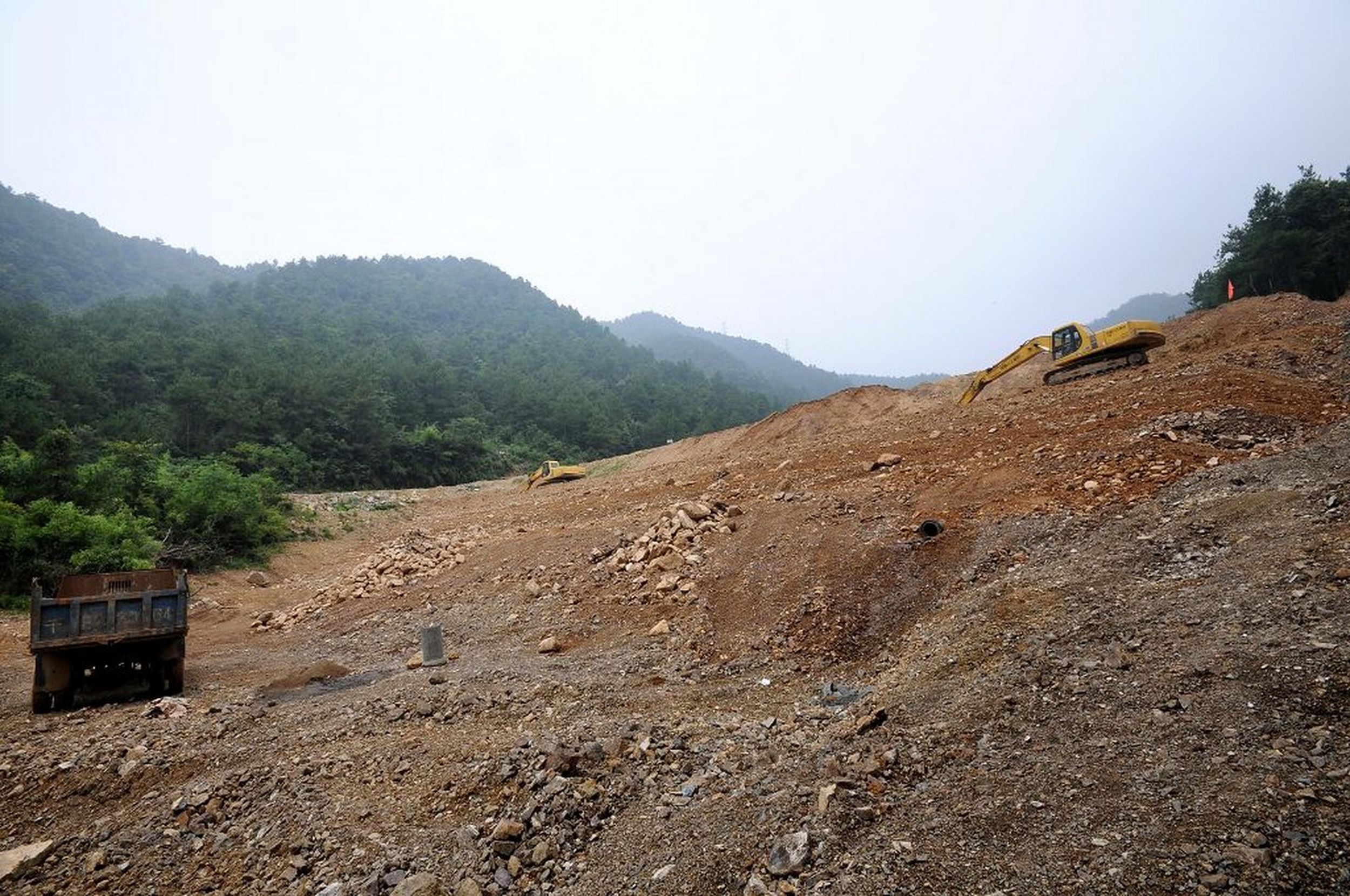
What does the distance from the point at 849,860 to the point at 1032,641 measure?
7.46ft

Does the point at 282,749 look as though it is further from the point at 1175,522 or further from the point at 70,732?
the point at 1175,522

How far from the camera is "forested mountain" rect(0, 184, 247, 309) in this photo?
201 feet

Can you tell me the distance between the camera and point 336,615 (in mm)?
Result: 9742

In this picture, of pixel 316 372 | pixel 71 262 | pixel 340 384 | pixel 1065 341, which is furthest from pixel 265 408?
pixel 71 262

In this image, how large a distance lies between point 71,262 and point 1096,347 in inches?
3880

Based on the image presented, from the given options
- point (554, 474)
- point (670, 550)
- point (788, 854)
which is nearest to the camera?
point (788, 854)

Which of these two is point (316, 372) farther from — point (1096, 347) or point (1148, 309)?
point (1148, 309)

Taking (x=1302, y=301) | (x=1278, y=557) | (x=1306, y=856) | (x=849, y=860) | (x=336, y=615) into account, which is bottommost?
(x=336, y=615)

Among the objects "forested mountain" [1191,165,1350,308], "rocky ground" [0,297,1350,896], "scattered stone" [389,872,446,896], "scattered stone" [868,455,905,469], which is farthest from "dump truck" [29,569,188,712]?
"forested mountain" [1191,165,1350,308]

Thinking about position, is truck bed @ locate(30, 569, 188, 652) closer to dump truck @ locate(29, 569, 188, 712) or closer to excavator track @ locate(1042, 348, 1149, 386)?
dump truck @ locate(29, 569, 188, 712)

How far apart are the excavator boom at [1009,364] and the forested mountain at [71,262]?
64.3m

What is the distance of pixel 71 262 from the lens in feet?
234

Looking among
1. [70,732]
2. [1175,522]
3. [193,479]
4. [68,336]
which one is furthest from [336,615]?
[68,336]

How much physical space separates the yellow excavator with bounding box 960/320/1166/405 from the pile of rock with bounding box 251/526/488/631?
44.2 feet
